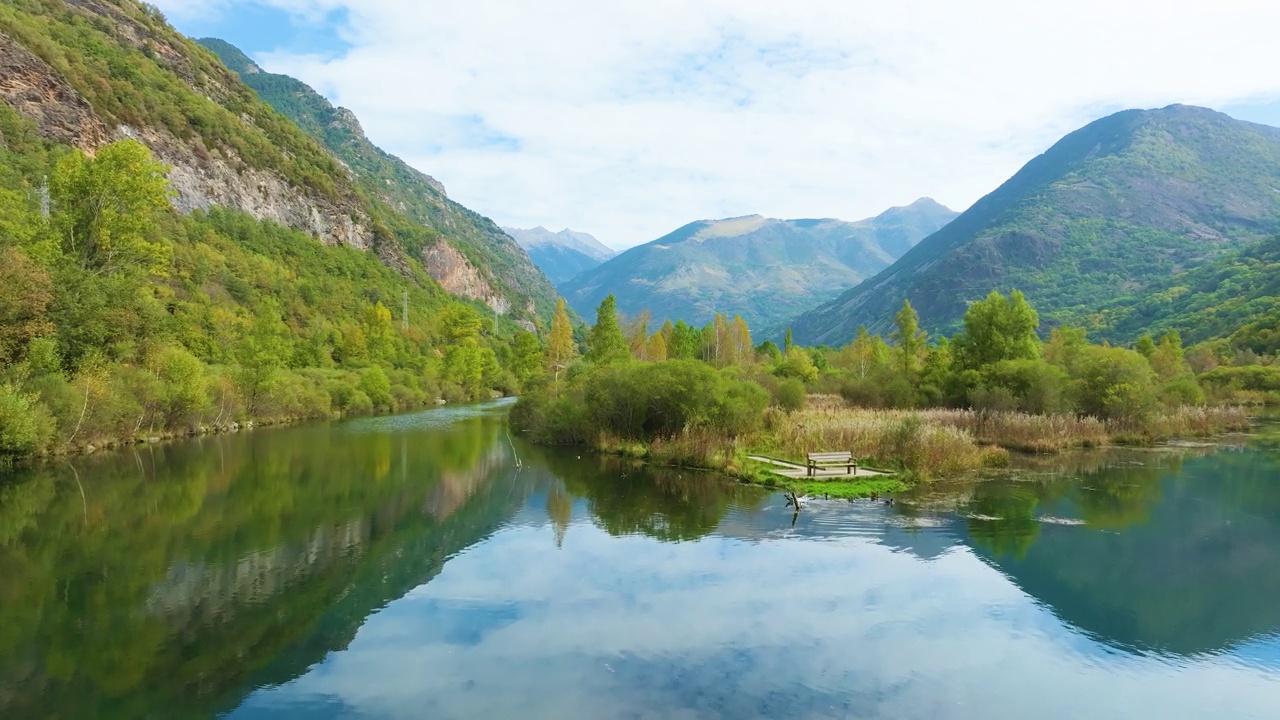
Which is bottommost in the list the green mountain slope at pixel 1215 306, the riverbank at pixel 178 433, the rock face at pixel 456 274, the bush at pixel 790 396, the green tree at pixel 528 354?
the riverbank at pixel 178 433

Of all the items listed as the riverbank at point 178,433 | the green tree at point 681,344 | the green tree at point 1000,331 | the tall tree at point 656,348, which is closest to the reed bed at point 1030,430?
the green tree at point 1000,331

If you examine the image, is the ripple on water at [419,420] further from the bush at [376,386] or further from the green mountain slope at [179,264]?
the green mountain slope at [179,264]

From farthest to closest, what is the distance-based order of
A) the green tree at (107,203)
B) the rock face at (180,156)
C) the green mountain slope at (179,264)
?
1. the rock face at (180,156)
2. the green tree at (107,203)
3. the green mountain slope at (179,264)

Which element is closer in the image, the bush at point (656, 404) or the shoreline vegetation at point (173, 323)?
the shoreline vegetation at point (173, 323)

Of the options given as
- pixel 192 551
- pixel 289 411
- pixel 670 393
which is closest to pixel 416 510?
pixel 192 551

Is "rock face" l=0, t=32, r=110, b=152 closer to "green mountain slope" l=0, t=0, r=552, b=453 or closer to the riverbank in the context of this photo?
"green mountain slope" l=0, t=0, r=552, b=453

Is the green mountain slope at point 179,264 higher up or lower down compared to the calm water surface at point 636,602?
higher up

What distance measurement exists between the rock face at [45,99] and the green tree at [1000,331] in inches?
3491

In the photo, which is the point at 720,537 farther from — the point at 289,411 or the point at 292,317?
the point at 292,317

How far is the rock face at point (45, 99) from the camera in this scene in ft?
234

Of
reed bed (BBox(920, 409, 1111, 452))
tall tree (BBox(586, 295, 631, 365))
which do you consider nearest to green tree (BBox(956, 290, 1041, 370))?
reed bed (BBox(920, 409, 1111, 452))

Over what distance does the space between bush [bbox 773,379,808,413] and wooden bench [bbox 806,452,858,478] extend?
18.9 m

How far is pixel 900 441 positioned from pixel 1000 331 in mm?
25845

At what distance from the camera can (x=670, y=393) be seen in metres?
37.1
